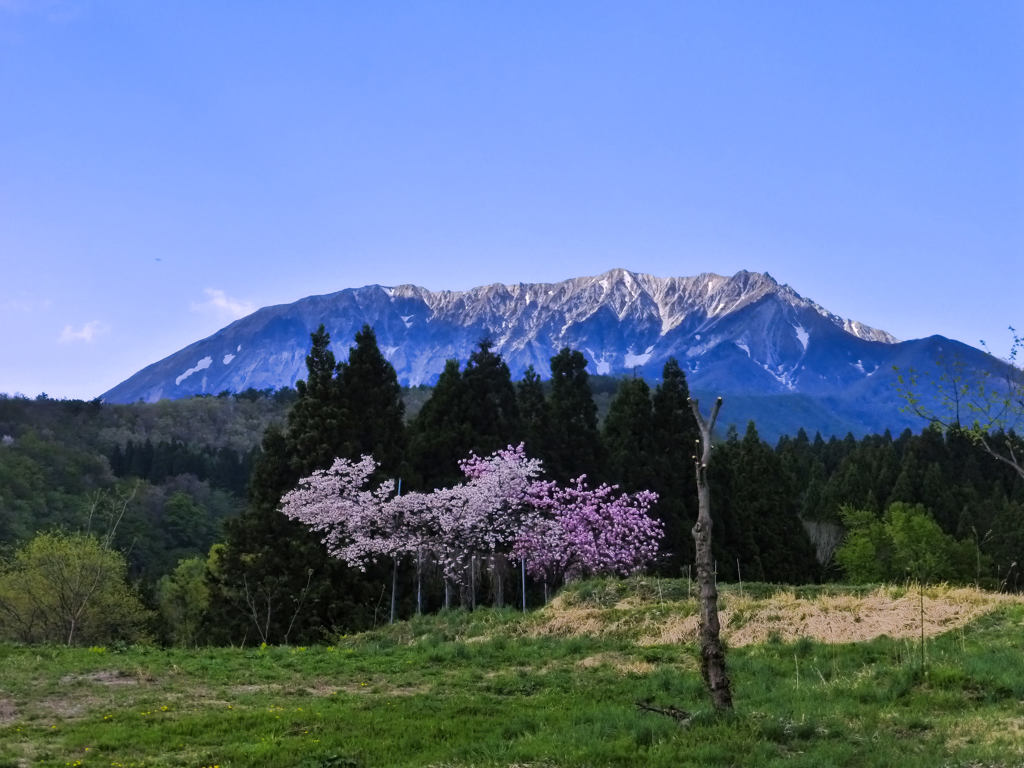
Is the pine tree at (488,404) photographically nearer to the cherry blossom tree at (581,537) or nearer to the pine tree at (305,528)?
the pine tree at (305,528)

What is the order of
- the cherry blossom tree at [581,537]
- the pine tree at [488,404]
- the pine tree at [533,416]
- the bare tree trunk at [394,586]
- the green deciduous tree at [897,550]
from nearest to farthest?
the bare tree trunk at [394,586]
the cherry blossom tree at [581,537]
the pine tree at [488,404]
the pine tree at [533,416]
the green deciduous tree at [897,550]

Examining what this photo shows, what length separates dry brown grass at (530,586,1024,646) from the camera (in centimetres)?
1606

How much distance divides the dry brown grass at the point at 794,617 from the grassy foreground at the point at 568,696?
2.8 inches

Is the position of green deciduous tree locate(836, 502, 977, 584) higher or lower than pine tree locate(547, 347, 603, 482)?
lower

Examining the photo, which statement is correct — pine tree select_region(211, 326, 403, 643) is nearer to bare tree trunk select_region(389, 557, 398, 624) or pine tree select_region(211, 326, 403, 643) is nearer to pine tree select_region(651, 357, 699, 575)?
bare tree trunk select_region(389, 557, 398, 624)

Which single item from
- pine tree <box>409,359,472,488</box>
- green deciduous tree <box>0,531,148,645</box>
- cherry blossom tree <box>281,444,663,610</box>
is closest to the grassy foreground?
cherry blossom tree <box>281,444,663,610</box>

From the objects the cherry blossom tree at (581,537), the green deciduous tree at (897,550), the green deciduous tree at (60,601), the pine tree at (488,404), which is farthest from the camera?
the green deciduous tree at (897,550)

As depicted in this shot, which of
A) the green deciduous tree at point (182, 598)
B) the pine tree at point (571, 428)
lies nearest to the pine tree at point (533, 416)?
the pine tree at point (571, 428)

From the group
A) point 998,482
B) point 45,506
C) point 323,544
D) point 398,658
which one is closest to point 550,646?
point 398,658

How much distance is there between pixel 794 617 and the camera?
17562 millimetres

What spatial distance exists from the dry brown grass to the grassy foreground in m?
0.07

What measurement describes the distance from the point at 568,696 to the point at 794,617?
7.64 meters

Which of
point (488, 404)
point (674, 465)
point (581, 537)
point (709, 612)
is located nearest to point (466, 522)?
point (581, 537)

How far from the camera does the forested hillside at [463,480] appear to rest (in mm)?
29203
